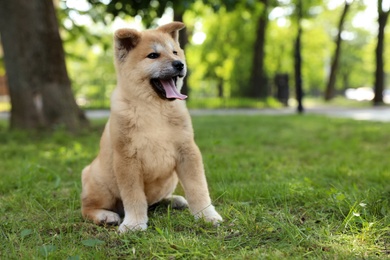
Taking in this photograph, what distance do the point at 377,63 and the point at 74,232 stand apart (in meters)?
22.2

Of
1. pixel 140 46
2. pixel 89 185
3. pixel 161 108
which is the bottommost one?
pixel 89 185

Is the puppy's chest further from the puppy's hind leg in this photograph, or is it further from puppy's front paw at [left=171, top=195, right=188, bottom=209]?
puppy's front paw at [left=171, top=195, right=188, bottom=209]

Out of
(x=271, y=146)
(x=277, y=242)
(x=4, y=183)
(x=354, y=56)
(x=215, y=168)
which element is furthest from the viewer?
(x=354, y=56)

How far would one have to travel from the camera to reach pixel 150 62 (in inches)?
131

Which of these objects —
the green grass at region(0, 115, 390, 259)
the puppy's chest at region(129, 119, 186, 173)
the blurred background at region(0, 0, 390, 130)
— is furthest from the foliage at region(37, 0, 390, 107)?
the puppy's chest at region(129, 119, 186, 173)

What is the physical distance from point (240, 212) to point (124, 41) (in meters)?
1.69

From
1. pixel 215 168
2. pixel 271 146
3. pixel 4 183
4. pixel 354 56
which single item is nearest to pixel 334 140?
pixel 271 146

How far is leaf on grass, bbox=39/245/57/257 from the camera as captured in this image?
2.64 metres

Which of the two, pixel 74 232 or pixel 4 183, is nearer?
pixel 74 232

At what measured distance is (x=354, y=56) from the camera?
52.5 meters

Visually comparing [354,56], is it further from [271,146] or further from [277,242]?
[277,242]

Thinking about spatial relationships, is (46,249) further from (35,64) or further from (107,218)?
(35,64)

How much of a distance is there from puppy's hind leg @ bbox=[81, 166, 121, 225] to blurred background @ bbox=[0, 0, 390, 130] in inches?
186

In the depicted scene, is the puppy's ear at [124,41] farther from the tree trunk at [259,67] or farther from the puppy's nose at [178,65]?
the tree trunk at [259,67]
